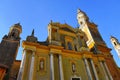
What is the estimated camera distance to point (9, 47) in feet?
54.2

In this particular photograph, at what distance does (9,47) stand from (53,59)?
→ 18.1 ft

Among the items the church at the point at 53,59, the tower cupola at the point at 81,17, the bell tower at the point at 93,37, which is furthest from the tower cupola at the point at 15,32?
the tower cupola at the point at 81,17

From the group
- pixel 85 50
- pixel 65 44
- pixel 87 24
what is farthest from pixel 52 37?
pixel 87 24

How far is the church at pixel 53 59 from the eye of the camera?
14117mm

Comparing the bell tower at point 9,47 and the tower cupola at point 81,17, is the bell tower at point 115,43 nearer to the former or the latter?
the tower cupola at point 81,17

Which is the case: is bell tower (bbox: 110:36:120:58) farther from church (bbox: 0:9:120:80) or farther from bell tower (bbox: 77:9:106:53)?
church (bbox: 0:9:120:80)

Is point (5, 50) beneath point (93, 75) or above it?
above

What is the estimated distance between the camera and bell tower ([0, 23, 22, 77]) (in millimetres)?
14969

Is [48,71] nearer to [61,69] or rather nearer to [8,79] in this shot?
[61,69]

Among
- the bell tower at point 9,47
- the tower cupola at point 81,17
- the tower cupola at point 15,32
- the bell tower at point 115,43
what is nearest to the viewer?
the bell tower at point 9,47

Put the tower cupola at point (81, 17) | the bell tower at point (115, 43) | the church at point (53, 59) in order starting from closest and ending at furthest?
the church at point (53, 59) → the tower cupola at point (81, 17) → the bell tower at point (115, 43)

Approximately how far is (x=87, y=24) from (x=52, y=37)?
11.3m

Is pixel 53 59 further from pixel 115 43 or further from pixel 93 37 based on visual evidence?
pixel 115 43

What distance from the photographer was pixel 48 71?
47.9 ft
